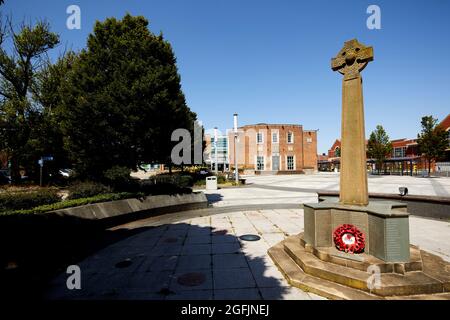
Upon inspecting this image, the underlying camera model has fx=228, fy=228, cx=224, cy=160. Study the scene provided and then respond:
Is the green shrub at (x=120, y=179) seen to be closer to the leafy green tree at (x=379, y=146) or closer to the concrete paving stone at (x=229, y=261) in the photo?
the concrete paving stone at (x=229, y=261)

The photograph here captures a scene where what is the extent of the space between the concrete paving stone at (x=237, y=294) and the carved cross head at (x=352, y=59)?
5497mm

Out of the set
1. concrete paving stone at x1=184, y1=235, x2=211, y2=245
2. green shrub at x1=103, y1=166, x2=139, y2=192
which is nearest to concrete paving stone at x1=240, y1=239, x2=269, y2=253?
concrete paving stone at x1=184, y1=235, x2=211, y2=245

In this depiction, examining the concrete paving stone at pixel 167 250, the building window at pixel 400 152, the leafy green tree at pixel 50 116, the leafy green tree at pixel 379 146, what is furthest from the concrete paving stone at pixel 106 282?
the building window at pixel 400 152

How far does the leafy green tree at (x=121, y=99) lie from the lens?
11.0m

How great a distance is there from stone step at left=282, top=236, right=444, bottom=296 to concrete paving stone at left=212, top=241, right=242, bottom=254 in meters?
2.02

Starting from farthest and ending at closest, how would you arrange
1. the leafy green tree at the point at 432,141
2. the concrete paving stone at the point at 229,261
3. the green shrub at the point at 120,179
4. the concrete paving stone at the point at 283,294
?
the leafy green tree at the point at 432,141, the green shrub at the point at 120,179, the concrete paving stone at the point at 229,261, the concrete paving stone at the point at 283,294

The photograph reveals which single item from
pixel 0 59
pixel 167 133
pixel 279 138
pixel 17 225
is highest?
pixel 0 59

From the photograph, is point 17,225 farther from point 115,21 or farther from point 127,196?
point 115,21

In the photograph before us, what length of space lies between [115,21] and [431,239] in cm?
1653

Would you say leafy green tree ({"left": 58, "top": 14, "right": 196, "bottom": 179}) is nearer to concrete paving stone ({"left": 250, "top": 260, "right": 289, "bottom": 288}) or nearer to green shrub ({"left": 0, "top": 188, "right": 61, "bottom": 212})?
green shrub ({"left": 0, "top": 188, "right": 61, "bottom": 212})

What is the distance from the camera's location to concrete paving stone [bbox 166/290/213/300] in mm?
4270

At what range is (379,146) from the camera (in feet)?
134

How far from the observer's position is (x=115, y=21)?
12094 millimetres
